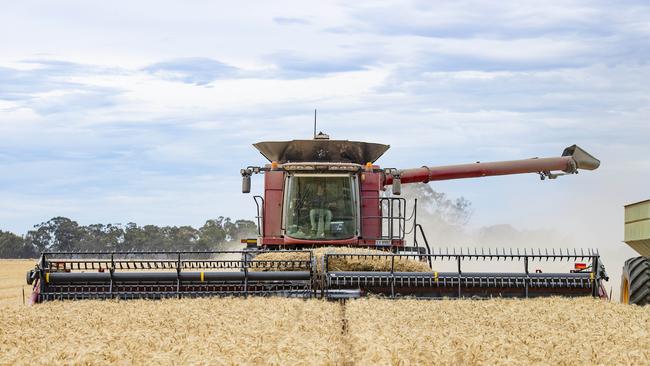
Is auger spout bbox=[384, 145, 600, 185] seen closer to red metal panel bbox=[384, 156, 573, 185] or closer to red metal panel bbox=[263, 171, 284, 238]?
red metal panel bbox=[384, 156, 573, 185]

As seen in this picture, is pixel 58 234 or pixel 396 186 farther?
pixel 58 234

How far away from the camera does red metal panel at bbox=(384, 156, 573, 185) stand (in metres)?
15.7

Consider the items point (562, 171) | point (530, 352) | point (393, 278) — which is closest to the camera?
point (530, 352)

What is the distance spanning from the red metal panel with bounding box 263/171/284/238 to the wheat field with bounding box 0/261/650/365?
2645 mm

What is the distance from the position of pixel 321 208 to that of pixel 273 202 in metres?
0.91

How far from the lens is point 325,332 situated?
7.66 m

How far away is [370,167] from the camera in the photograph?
13.0 m

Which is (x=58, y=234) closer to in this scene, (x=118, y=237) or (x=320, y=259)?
(x=118, y=237)

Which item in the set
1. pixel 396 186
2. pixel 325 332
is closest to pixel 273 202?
pixel 396 186

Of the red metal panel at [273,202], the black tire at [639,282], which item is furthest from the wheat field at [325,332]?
the red metal panel at [273,202]

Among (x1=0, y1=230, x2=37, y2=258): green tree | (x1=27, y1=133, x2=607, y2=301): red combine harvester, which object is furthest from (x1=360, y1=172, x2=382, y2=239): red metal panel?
(x1=0, y1=230, x2=37, y2=258): green tree

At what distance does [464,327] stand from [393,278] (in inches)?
114

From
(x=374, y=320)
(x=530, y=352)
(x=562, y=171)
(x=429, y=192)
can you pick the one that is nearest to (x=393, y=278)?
(x=374, y=320)

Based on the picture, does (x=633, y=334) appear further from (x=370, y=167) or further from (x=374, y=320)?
(x=370, y=167)
